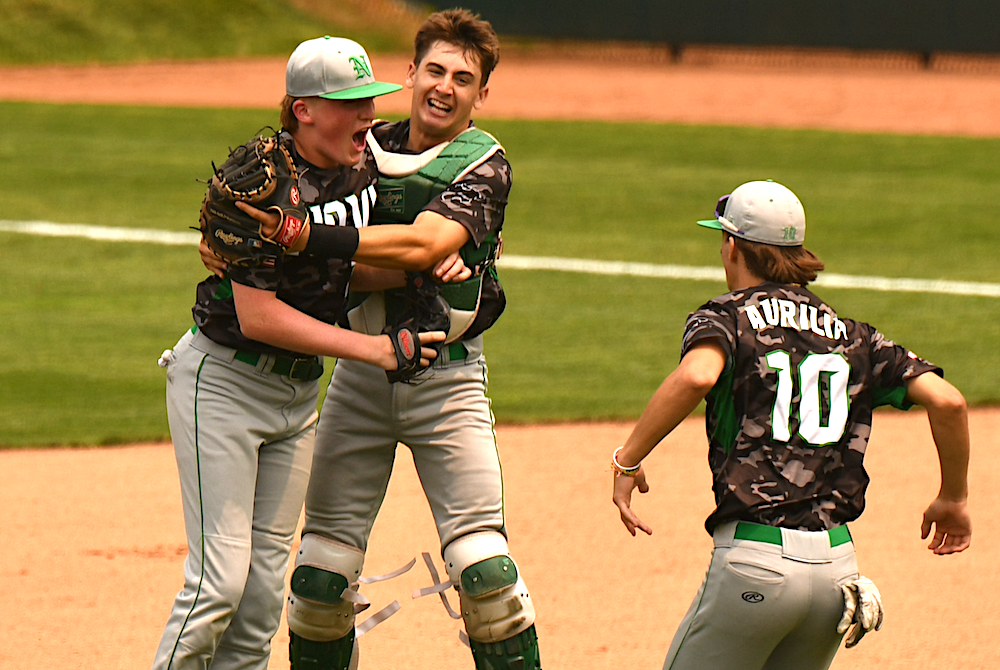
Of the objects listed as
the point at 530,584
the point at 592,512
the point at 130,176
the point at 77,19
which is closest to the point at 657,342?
the point at 592,512

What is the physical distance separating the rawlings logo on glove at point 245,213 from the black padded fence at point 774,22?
86.9 feet

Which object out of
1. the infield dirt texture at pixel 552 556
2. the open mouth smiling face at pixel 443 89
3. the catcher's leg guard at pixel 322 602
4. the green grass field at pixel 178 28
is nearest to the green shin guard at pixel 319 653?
the catcher's leg guard at pixel 322 602

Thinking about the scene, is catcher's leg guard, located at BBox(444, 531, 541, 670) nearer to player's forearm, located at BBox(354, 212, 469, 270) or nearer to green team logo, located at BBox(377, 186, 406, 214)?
player's forearm, located at BBox(354, 212, 469, 270)

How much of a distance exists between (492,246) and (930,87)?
937 inches

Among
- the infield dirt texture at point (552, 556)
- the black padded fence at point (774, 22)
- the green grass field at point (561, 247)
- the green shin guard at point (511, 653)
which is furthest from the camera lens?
the black padded fence at point (774, 22)

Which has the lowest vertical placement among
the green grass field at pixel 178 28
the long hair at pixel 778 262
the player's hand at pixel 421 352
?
the green grass field at pixel 178 28

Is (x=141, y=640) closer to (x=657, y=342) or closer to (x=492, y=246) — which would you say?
(x=492, y=246)

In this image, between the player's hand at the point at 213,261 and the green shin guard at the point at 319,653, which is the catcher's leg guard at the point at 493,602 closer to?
the green shin guard at the point at 319,653

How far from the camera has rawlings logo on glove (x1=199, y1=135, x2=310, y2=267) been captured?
13.0 ft

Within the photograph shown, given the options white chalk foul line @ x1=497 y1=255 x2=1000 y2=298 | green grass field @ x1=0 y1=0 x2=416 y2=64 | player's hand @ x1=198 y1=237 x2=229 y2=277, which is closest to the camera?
player's hand @ x1=198 y1=237 x2=229 y2=277

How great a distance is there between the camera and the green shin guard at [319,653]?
4.74 metres

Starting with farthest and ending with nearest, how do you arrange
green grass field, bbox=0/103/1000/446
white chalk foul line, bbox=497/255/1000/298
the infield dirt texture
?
white chalk foul line, bbox=497/255/1000/298 < green grass field, bbox=0/103/1000/446 < the infield dirt texture

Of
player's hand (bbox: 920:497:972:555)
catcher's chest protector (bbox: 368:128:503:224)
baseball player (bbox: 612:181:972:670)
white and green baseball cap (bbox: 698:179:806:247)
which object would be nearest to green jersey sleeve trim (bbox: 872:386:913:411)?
baseball player (bbox: 612:181:972:670)

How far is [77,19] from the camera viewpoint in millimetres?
30781
